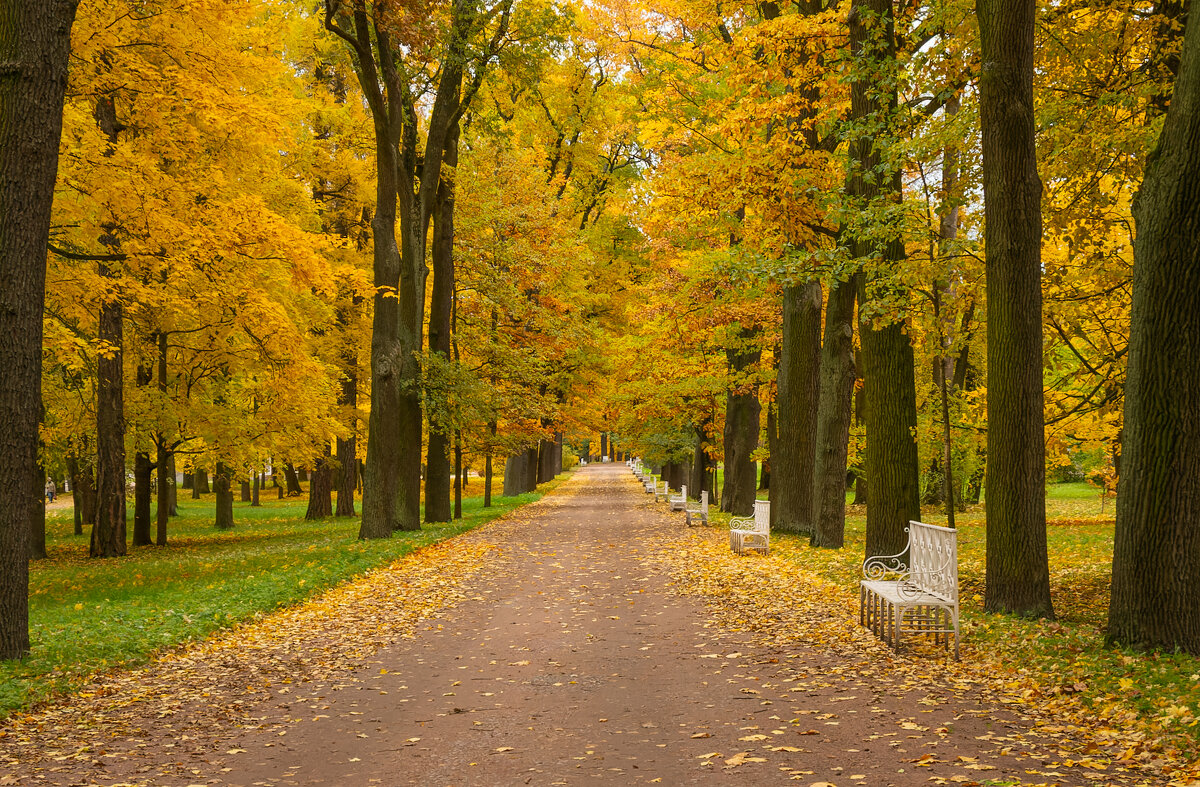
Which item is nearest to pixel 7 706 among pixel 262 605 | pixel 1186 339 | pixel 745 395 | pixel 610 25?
pixel 262 605

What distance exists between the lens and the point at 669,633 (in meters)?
9.30

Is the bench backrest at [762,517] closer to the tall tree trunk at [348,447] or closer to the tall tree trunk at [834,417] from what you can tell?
the tall tree trunk at [834,417]

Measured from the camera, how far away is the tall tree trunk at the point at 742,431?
24.0 meters

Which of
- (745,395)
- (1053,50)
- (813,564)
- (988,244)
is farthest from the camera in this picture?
(745,395)

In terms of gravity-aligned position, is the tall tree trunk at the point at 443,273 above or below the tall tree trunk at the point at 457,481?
above

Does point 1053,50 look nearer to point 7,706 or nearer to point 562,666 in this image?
point 562,666

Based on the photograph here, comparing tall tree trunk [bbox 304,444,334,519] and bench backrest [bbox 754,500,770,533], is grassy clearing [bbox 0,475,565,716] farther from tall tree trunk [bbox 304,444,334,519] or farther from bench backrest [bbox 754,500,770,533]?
bench backrest [bbox 754,500,770,533]

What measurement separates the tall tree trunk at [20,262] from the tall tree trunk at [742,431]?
56.5 feet

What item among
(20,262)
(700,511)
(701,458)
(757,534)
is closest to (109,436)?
(20,262)

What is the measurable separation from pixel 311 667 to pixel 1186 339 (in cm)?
781

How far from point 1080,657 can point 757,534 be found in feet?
29.9

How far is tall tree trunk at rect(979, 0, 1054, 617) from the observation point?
8.53 meters

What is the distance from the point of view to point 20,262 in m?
7.86

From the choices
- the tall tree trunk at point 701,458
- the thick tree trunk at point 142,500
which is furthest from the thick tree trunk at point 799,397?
the thick tree trunk at point 142,500
